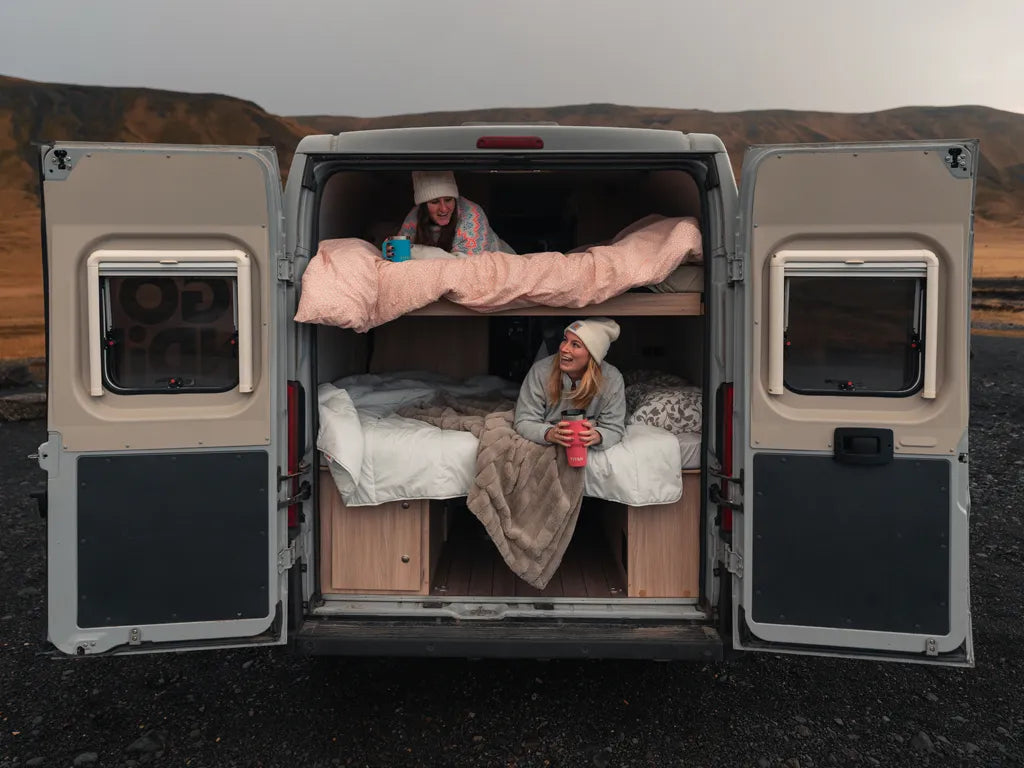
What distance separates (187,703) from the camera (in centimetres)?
294

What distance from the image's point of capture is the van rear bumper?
2.37 metres

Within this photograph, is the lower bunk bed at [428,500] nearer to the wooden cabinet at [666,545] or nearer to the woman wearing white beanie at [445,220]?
the wooden cabinet at [666,545]

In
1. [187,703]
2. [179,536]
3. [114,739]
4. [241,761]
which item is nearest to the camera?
[179,536]

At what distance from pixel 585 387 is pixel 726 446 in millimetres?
649

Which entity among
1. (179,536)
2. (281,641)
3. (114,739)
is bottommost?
(114,739)

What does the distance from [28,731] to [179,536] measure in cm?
136

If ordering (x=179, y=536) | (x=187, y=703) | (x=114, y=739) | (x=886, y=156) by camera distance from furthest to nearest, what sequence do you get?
(x=187, y=703)
(x=114, y=739)
(x=179, y=536)
(x=886, y=156)

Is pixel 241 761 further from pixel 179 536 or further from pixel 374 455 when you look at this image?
pixel 374 455

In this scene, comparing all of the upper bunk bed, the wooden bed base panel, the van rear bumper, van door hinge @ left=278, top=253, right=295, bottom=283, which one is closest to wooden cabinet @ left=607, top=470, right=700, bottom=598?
the wooden bed base panel

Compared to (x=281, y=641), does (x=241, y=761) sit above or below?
below

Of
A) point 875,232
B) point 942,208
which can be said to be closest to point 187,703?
point 875,232

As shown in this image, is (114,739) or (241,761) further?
(114,739)

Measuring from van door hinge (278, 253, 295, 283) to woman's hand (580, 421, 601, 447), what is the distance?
1.24 m

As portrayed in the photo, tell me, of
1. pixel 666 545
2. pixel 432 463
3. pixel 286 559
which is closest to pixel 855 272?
pixel 666 545
